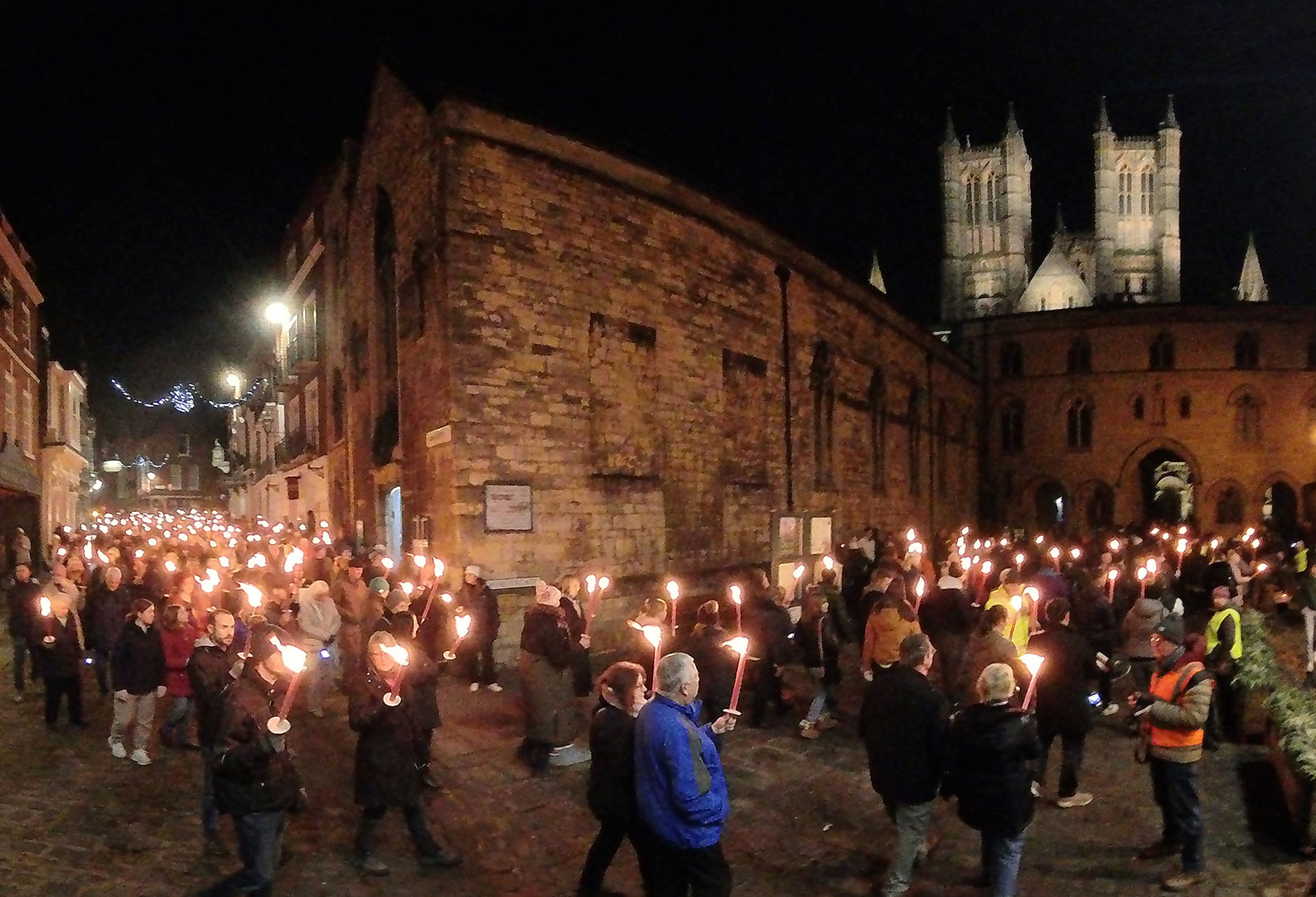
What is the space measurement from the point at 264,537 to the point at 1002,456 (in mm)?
35517

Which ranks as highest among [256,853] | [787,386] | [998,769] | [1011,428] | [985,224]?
[985,224]

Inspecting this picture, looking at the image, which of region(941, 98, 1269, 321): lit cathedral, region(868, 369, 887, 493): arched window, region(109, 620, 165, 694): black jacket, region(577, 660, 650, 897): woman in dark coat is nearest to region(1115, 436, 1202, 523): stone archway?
region(868, 369, 887, 493): arched window

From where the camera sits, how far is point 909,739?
546cm

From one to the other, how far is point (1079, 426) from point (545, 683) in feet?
142

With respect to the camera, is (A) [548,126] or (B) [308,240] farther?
(B) [308,240]

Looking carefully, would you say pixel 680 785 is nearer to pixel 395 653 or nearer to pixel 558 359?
pixel 395 653

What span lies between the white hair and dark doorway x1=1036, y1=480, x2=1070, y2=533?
148ft

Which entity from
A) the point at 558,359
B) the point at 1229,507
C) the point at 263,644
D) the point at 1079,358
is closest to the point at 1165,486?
the point at 1229,507

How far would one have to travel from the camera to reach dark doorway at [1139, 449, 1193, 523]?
1843 inches

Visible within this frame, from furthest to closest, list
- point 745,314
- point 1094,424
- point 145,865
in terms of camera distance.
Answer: point 1094,424 < point 745,314 < point 145,865

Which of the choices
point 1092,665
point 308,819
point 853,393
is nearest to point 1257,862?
point 1092,665

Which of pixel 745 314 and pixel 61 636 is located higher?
pixel 745 314

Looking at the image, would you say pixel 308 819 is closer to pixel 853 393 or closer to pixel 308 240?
pixel 853 393

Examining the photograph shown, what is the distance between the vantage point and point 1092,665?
288 inches
